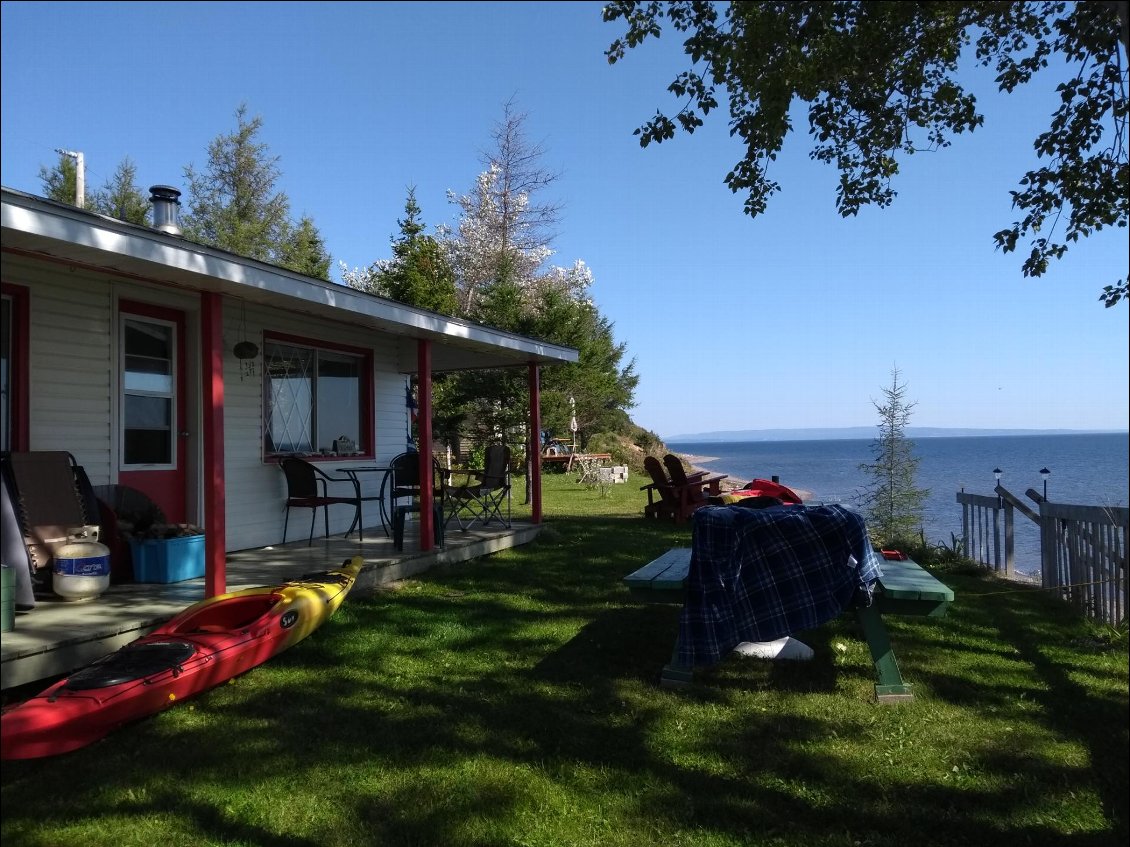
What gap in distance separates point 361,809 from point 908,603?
103 inches

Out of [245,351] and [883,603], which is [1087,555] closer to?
[883,603]

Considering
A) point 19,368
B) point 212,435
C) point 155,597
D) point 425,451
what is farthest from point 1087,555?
point 19,368

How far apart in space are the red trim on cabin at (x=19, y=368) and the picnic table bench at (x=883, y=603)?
4.10 meters

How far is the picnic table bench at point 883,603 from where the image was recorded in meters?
3.79

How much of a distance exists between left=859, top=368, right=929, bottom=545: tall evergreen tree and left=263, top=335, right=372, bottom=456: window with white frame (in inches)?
239

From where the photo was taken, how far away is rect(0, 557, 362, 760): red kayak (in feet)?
10.2

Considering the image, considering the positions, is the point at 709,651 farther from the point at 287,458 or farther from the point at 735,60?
the point at 287,458

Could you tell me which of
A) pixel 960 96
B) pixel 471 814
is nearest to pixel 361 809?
pixel 471 814

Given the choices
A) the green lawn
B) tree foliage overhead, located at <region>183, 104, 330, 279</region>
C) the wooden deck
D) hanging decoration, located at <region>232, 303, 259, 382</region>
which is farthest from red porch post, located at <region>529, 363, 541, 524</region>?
tree foliage overhead, located at <region>183, 104, 330, 279</region>

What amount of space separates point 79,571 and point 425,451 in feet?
9.63

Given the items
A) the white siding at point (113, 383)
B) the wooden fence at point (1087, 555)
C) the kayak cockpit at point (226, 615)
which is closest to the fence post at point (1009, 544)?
the wooden fence at point (1087, 555)

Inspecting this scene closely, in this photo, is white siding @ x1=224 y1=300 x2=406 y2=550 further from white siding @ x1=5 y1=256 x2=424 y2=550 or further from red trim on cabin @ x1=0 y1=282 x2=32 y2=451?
red trim on cabin @ x1=0 y1=282 x2=32 y2=451

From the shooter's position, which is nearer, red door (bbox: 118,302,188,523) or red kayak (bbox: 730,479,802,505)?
red door (bbox: 118,302,188,523)

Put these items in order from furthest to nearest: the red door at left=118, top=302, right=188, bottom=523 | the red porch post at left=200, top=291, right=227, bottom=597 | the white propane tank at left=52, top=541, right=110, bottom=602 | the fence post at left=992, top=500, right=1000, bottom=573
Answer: the fence post at left=992, top=500, right=1000, bottom=573
the red door at left=118, top=302, right=188, bottom=523
the red porch post at left=200, top=291, right=227, bottom=597
the white propane tank at left=52, top=541, right=110, bottom=602
